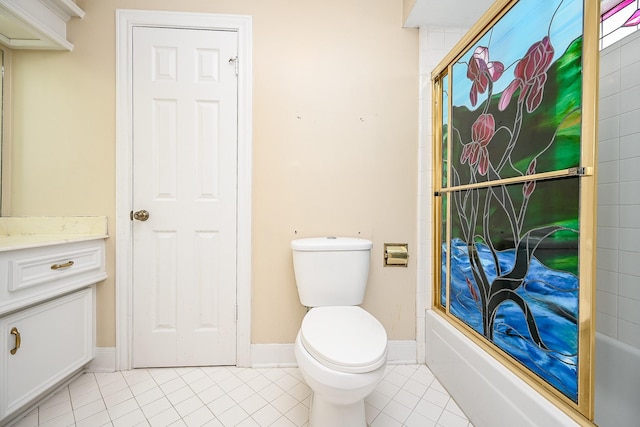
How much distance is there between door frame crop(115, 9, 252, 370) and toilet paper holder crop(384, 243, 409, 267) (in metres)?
0.80

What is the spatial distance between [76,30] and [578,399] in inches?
105

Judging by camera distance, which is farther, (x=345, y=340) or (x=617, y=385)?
(x=617, y=385)

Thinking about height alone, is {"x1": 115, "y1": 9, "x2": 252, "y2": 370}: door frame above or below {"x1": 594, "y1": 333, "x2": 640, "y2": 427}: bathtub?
above

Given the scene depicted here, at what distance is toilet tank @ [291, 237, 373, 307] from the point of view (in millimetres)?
1441

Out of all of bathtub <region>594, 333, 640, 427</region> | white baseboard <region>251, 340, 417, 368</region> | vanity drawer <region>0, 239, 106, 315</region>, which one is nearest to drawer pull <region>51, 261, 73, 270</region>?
vanity drawer <region>0, 239, 106, 315</region>

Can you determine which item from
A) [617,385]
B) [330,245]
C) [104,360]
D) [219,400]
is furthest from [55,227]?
[617,385]

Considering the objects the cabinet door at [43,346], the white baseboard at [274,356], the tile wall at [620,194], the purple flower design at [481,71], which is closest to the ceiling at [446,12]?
the purple flower design at [481,71]

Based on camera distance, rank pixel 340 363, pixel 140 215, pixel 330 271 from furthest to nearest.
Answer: pixel 140 215 → pixel 330 271 → pixel 340 363

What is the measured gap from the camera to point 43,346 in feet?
4.18

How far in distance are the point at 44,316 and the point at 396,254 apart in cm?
175

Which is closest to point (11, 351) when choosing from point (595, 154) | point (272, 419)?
point (272, 419)

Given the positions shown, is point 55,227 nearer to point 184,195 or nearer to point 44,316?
point 44,316

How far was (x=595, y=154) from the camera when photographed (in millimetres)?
733

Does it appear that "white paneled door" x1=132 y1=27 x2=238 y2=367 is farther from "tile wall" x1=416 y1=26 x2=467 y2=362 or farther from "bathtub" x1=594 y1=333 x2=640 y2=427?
"bathtub" x1=594 y1=333 x2=640 y2=427
